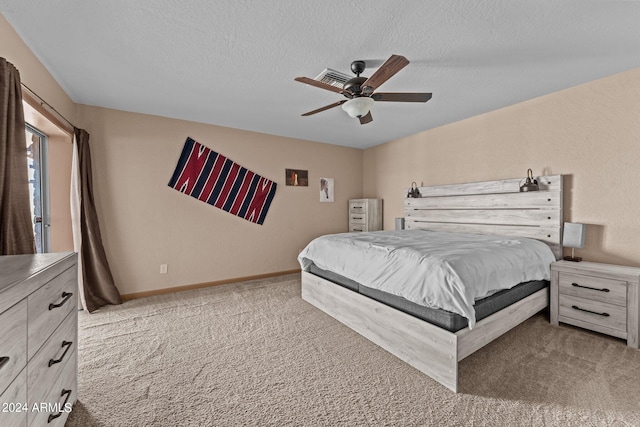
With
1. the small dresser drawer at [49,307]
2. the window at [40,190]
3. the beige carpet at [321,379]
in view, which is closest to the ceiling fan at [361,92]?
the small dresser drawer at [49,307]

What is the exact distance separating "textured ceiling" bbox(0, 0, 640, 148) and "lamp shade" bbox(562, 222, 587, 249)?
1.51 meters

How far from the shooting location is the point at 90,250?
3246mm

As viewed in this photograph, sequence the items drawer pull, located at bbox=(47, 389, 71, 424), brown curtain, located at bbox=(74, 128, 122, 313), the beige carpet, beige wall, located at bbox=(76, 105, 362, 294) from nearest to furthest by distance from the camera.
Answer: drawer pull, located at bbox=(47, 389, 71, 424), the beige carpet, brown curtain, located at bbox=(74, 128, 122, 313), beige wall, located at bbox=(76, 105, 362, 294)

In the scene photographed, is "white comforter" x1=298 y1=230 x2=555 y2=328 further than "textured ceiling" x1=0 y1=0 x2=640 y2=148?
Yes

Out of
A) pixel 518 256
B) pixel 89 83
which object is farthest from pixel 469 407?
pixel 89 83

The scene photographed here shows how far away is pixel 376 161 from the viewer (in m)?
5.51

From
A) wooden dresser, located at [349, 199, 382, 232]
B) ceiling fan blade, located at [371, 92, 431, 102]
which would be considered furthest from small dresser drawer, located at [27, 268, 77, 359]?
wooden dresser, located at [349, 199, 382, 232]

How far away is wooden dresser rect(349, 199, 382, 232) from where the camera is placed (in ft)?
17.1

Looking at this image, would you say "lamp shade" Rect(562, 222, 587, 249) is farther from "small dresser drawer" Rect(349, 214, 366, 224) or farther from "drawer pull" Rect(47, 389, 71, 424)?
"drawer pull" Rect(47, 389, 71, 424)

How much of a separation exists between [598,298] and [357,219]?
11.5ft

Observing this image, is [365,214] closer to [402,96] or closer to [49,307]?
[402,96]

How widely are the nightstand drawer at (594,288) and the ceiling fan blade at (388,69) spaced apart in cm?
256

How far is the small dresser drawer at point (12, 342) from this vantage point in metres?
0.89

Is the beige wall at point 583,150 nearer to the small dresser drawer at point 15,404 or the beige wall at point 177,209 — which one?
the beige wall at point 177,209
